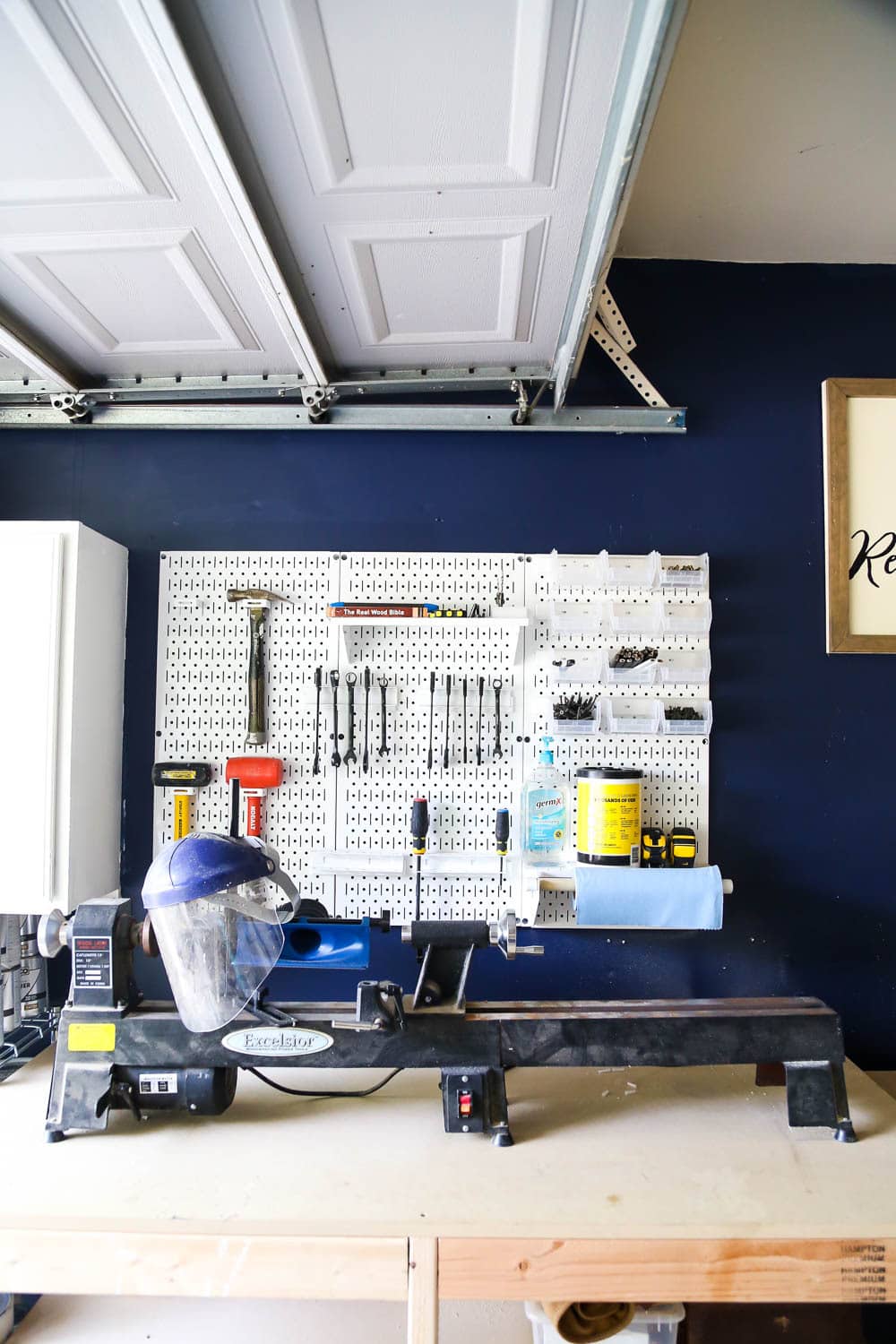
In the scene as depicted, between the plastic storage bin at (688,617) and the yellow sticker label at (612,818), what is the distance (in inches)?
16.2

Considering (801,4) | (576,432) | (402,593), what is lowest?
(402,593)

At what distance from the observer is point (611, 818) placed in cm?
177

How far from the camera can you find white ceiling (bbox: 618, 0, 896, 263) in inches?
53.6

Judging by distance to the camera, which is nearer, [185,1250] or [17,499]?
[185,1250]

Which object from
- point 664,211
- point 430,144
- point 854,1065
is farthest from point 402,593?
point 854,1065

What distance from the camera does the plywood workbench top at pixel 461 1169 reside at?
3.86 ft

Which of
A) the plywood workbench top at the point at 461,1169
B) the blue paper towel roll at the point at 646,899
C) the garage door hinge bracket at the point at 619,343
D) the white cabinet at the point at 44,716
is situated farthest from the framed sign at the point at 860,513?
the white cabinet at the point at 44,716

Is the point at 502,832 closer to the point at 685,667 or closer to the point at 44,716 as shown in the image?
the point at 685,667

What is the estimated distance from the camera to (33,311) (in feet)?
5.48

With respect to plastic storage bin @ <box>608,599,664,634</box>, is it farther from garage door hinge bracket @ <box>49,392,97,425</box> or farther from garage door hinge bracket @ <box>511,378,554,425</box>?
garage door hinge bracket @ <box>49,392,97,425</box>

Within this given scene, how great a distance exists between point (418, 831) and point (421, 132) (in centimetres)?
136

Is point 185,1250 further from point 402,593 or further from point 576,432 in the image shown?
point 576,432

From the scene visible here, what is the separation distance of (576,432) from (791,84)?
2.63 feet

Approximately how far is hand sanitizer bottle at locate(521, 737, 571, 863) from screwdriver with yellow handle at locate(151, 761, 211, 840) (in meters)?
0.81
